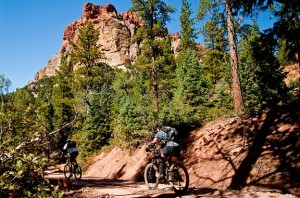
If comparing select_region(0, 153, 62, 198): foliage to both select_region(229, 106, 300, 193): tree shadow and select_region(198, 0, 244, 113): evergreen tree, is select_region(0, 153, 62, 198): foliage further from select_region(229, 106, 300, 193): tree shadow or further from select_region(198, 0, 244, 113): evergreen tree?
select_region(198, 0, 244, 113): evergreen tree

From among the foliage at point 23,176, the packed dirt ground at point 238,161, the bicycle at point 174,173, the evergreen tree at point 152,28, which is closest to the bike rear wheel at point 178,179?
the bicycle at point 174,173

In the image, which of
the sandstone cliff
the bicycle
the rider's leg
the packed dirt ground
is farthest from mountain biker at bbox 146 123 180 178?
the sandstone cliff

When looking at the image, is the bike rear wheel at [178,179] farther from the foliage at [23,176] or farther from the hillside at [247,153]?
the foliage at [23,176]

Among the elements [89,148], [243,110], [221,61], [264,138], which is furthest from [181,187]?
[221,61]

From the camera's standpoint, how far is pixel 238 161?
990 cm

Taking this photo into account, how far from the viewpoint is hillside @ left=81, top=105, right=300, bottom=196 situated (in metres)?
8.56

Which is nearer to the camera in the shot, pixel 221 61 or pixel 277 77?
pixel 277 77

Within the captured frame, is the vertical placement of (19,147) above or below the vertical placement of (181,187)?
above

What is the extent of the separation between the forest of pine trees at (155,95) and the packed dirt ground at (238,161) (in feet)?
4.14

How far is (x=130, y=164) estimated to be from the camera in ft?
54.4

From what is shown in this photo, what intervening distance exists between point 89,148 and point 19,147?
21.8 meters

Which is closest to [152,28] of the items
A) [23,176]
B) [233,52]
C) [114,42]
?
[233,52]

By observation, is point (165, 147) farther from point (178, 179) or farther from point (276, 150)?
point (276, 150)

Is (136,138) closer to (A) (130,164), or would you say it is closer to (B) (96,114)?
(A) (130,164)
